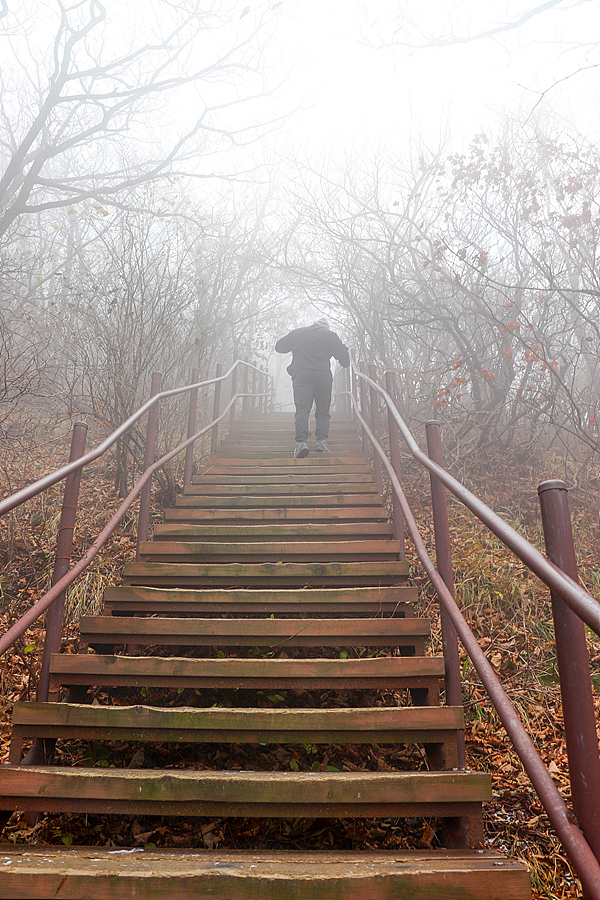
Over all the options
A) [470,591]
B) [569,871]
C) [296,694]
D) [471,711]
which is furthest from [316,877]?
[470,591]

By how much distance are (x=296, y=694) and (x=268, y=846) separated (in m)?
1.03

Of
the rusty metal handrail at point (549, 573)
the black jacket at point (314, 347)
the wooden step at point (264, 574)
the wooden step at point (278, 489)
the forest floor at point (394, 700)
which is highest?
the black jacket at point (314, 347)

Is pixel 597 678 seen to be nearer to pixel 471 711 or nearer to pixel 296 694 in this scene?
pixel 471 711

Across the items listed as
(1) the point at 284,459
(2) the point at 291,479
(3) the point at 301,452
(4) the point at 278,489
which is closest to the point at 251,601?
(4) the point at 278,489

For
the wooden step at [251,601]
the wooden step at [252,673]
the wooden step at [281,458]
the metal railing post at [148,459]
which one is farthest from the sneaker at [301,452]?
the wooden step at [252,673]

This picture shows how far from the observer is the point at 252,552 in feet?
12.7

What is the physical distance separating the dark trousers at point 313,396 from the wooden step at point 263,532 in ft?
9.92

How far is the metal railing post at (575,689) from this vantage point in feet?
3.84

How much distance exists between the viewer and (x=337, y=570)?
354 centimetres

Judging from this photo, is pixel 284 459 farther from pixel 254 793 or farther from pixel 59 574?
pixel 254 793

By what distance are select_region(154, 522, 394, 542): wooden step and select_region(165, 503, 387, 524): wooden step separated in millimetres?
218

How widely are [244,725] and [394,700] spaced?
1.39 metres

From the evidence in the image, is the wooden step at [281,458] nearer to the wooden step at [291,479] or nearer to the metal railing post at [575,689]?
the wooden step at [291,479]

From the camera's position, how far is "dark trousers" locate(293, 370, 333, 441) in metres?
7.22
